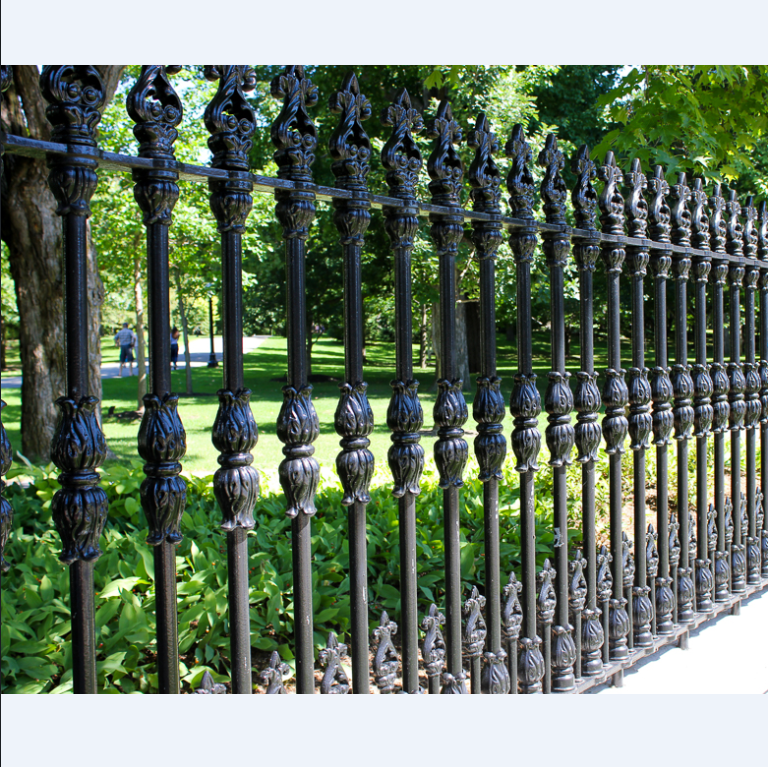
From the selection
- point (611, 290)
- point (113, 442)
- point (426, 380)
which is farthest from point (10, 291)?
point (611, 290)

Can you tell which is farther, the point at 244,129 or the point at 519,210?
the point at 519,210

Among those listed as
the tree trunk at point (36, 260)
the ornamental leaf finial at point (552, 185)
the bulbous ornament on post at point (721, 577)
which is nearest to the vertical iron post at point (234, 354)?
the ornamental leaf finial at point (552, 185)

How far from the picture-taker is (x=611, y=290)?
3092 mm

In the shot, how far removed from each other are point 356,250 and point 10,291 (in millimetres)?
37061

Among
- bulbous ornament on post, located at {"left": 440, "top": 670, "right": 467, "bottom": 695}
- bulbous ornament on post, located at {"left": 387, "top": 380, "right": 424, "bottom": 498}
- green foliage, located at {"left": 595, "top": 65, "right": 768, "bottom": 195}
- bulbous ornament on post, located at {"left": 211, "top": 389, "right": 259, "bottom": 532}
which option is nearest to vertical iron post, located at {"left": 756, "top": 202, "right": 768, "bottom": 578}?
green foliage, located at {"left": 595, "top": 65, "right": 768, "bottom": 195}

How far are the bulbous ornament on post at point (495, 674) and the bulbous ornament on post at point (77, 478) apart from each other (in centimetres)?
145

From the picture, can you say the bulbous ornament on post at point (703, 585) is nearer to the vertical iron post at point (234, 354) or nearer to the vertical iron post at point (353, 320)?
the vertical iron post at point (353, 320)

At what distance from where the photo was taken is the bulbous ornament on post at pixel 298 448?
204 cm

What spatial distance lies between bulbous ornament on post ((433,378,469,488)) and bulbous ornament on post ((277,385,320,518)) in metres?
0.49

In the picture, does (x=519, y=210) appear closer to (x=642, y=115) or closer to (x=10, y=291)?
(x=642, y=115)

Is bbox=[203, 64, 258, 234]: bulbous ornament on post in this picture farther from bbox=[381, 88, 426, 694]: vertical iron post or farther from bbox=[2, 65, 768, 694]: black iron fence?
bbox=[381, 88, 426, 694]: vertical iron post

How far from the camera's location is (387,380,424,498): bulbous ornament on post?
2.30 meters

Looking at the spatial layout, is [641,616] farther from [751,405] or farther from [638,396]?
[751,405]

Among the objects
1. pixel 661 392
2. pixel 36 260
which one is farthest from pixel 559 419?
pixel 36 260
